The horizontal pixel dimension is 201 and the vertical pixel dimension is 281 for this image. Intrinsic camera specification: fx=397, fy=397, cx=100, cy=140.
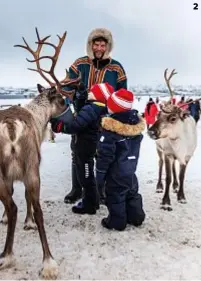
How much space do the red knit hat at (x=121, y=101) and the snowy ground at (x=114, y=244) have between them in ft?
4.04

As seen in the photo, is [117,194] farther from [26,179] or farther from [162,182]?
[162,182]

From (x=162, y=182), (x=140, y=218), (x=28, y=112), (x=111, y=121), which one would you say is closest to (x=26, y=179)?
(x=28, y=112)

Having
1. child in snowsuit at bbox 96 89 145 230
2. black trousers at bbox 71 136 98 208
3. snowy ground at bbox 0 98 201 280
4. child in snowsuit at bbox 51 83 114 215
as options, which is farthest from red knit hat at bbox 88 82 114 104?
snowy ground at bbox 0 98 201 280

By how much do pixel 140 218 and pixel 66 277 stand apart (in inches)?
51.0

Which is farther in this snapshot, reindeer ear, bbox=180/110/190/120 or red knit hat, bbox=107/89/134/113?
reindeer ear, bbox=180/110/190/120

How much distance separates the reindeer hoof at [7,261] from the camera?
3.11 metres

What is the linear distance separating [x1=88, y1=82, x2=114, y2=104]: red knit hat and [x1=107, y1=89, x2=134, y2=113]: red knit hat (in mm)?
345

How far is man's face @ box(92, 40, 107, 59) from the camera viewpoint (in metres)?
4.71

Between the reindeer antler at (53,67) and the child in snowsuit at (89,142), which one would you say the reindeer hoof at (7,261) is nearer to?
the child in snowsuit at (89,142)

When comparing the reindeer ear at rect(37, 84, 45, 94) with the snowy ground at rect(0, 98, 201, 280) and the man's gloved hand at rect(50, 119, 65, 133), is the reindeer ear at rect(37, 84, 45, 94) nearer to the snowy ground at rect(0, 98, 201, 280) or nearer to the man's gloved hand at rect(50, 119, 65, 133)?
the man's gloved hand at rect(50, 119, 65, 133)

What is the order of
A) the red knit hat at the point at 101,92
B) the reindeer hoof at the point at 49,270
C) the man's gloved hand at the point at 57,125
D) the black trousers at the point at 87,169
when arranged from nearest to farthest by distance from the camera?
the reindeer hoof at the point at 49,270 < the man's gloved hand at the point at 57,125 < the red knit hat at the point at 101,92 < the black trousers at the point at 87,169

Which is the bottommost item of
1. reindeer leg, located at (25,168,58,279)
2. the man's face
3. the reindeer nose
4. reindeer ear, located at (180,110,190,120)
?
reindeer leg, located at (25,168,58,279)

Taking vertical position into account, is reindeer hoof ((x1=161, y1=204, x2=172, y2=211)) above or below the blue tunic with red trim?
below

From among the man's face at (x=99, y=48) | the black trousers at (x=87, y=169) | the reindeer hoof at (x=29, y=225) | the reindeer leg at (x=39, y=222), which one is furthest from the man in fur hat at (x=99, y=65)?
the reindeer leg at (x=39, y=222)
